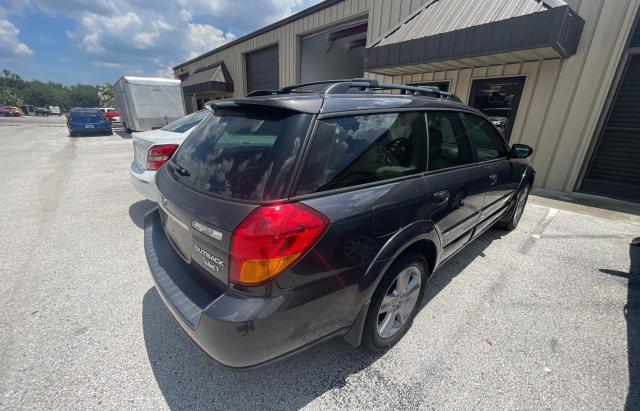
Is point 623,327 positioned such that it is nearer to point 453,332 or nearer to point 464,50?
point 453,332

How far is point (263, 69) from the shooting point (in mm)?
15219

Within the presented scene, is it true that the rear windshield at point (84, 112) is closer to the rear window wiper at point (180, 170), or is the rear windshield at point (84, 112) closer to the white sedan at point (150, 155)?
the white sedan at point (150, 155)

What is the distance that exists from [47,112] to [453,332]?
9915 cm

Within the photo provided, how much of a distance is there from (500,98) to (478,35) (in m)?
2.03

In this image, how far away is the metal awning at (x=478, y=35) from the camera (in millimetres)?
4828

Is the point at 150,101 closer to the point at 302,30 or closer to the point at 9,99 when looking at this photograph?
the point at 302,30

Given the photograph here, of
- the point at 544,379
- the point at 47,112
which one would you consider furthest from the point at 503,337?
the point at 47,112

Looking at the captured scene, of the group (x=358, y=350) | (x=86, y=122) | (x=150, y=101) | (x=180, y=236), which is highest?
(x=150, y=101)

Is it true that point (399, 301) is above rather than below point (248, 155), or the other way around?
below

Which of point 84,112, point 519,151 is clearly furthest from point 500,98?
point 84,112

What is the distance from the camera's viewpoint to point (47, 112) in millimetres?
69188

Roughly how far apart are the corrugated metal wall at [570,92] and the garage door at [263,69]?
10.2 meters

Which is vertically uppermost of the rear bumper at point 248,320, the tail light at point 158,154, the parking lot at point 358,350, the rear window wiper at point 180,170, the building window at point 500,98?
the building window at point 500,98

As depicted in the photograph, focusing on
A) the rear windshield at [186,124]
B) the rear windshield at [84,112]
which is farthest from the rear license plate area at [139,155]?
the rear windshield at [84,112]
